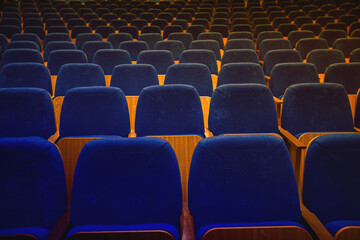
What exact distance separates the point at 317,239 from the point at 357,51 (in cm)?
183

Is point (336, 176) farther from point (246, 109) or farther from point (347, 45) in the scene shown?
point (347, 45)

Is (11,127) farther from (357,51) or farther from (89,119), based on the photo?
(357,51)

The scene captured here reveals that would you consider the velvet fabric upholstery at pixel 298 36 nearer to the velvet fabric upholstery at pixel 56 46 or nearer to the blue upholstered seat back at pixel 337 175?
the velvet fabric upholstery at pixel 56 46

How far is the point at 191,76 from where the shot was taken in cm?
160

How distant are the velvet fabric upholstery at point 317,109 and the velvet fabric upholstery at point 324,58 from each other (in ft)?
2.90

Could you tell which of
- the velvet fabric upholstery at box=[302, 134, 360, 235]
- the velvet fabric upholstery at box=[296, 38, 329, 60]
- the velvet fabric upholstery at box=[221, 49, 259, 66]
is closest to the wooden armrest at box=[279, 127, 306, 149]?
the velvet fabric upholstery at box=[302, 134, 360, 235]

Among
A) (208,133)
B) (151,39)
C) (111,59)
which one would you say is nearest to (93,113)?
(208,133)

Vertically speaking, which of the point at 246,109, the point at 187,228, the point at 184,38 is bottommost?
the point at 187,228

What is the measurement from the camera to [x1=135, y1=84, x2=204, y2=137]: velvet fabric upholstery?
1.16 meters

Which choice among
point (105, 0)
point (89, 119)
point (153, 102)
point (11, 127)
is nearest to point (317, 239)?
point (153, 102)

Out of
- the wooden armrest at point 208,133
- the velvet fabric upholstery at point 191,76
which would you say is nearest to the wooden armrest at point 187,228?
the wooden armrest at point 208,133

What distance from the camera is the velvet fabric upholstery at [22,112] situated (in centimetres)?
112

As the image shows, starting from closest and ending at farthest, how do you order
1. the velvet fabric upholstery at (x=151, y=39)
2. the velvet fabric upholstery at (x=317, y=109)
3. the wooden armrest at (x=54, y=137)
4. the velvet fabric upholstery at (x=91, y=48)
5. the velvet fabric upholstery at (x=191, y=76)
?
the wooden armrest at (x=54, y=137) < the velvet fabric upholstery at (x=317, y=109) < the velvet fabric upholstery at (x=191, y=76) < the velvet fabric upholstery at (x=91, y=48) < the velvet fabric upholstery at (x=151, y=39)

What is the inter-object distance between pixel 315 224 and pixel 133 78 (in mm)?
1158
